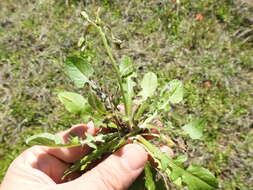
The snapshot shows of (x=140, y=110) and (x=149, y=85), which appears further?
(x=149, y=85)

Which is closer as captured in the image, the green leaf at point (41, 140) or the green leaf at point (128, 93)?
the green leaf at point (41, 140)

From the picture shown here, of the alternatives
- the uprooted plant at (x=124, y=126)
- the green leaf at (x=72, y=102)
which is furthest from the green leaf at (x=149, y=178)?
the green leaf at (x=72, y=102)

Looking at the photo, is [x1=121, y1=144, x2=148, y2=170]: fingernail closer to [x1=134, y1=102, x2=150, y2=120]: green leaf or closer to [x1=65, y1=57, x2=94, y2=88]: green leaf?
[x1=134, y1=102, x2=150, y2=120]: green leaf

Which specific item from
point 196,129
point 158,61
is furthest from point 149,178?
point 158,61

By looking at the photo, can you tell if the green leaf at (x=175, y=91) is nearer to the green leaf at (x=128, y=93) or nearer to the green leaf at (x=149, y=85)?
the green leaf at (x=149, y=85)

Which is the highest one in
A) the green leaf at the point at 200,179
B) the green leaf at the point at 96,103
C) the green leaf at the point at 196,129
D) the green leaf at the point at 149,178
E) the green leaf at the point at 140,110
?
the green leaf at the point at 96,103

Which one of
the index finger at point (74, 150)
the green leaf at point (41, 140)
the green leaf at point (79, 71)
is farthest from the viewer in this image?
the index finger at point (74, 150)

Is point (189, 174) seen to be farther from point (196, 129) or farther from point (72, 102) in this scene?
point (72, 102)
